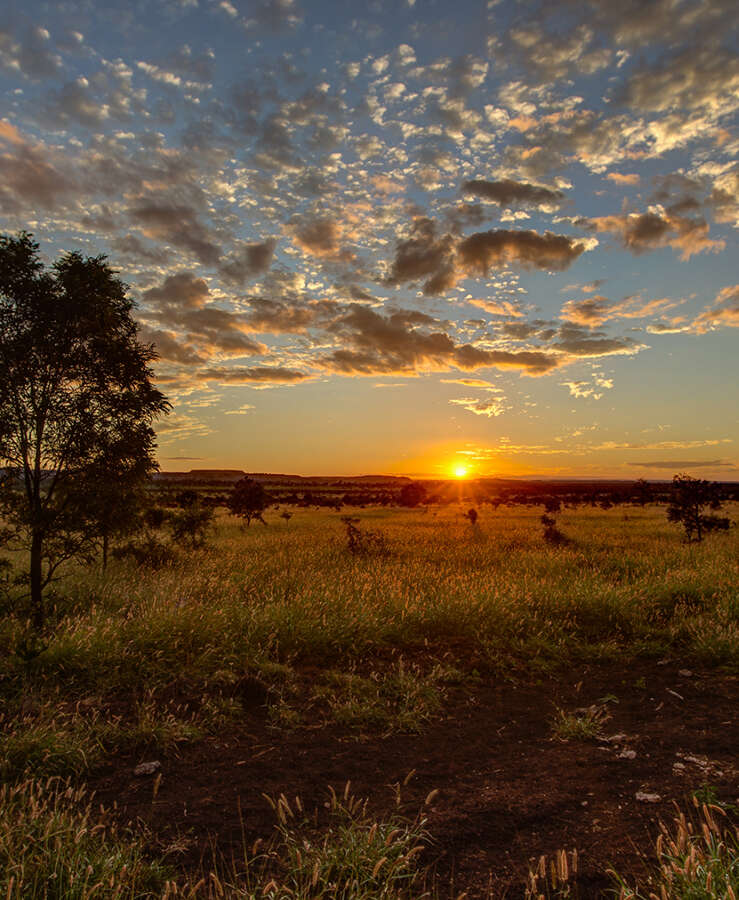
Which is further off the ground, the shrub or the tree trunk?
the tree trunk

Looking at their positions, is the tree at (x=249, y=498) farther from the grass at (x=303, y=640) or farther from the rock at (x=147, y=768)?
the rock at (x=147, y=768)

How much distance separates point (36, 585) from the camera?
1052 centimetres

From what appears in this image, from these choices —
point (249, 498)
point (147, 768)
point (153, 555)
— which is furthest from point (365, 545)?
point (249, 498)

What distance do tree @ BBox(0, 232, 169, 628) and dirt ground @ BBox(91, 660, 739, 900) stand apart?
18.7 ft

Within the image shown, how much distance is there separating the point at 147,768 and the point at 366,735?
227 centimetres

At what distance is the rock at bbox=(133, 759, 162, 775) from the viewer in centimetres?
539

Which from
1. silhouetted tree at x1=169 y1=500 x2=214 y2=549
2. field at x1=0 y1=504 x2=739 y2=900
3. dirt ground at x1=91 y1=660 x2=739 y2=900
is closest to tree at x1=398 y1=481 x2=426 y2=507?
silhouetted tree at x1=169 y1=500 x2=214 y2=549

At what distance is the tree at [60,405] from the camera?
10.2 m

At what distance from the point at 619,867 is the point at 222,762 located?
3.68 m

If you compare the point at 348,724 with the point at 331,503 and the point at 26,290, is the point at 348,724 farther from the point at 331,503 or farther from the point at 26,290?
the point at 331,503

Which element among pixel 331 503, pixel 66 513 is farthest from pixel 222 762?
pixel 331 503

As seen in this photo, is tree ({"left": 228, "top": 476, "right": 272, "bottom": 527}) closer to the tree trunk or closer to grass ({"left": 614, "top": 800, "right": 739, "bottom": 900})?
the tree trunk

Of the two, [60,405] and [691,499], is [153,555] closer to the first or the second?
[60,405]

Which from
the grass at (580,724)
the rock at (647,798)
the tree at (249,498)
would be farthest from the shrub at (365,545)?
the tree at (249,498)
